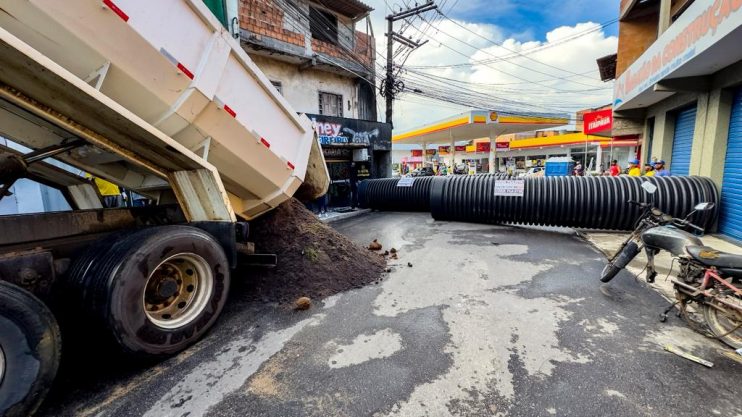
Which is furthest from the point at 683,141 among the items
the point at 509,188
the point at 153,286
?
the point at 153,286

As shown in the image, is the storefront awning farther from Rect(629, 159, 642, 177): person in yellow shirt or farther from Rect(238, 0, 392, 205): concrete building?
Rect(238, 0, 392, 205): concrete building

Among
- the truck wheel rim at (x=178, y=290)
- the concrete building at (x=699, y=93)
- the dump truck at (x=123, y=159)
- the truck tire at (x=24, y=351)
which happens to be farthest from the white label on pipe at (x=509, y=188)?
the truck tire at (x=24, y=351)

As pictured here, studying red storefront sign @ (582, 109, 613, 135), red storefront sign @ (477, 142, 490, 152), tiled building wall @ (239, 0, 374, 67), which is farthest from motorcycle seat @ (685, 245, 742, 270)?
red storefront sign @ (477, 142, 490, 152)

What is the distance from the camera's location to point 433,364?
8.62ft

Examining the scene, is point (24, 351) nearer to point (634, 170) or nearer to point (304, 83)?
point (634, 170)

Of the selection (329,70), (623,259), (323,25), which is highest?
(323,25)

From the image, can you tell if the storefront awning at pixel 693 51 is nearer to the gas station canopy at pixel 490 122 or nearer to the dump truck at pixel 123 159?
the dump truck at pixel 123 159

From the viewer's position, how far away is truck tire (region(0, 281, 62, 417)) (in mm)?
1831

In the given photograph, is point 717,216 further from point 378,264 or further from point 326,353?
point 326,353

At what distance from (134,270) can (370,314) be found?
2.18 metres

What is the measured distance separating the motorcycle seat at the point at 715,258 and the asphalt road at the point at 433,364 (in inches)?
27.3

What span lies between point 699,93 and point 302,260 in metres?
9.19

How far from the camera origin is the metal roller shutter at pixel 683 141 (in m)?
8.10

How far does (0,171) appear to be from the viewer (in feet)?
8.82
